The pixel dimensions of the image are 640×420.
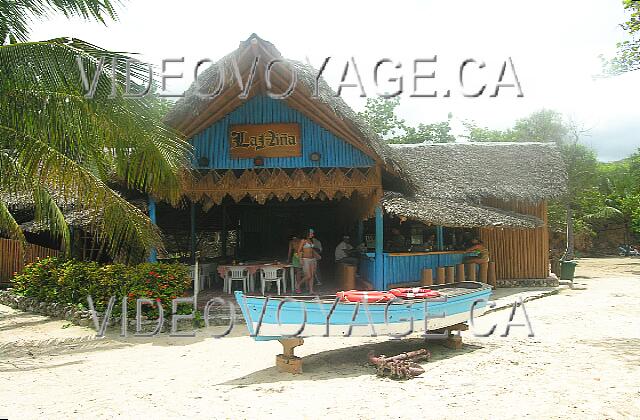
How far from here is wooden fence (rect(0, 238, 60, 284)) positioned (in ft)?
49.0

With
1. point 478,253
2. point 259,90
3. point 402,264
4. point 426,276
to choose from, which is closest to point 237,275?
point 402,264

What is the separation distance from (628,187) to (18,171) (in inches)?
1371

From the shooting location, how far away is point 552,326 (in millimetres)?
9414

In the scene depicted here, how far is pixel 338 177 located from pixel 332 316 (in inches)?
186

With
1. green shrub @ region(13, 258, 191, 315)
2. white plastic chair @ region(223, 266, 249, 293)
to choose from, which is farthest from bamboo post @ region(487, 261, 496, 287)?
green shrub @ region(13, 258, 191, 315)

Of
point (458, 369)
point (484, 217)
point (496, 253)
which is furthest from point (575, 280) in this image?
point (458, 369)

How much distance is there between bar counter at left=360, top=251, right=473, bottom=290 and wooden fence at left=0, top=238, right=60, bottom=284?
29.6 ft

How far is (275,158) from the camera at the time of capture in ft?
35.7

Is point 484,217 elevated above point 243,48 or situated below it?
below

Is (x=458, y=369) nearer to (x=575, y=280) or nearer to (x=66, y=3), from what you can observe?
(x=66, y=3)

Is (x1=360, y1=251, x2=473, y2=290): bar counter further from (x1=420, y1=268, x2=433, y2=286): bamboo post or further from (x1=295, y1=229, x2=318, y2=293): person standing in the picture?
(x1=295, y1=229, x2=318, y2=293): person standing

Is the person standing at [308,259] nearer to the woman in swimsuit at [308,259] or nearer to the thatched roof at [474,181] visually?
the woman in swimsuit at [308,259]

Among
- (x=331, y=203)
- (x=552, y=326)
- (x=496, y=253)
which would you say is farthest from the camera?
(x=331, y=203)

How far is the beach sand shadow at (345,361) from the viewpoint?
6.48 meters
